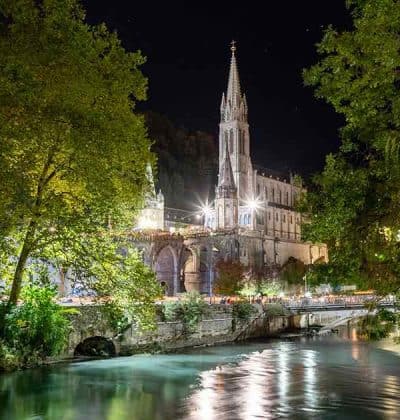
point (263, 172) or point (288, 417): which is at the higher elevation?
point (263, 172)

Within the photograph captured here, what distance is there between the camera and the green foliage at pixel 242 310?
2013 inches

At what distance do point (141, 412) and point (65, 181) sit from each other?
10569mm

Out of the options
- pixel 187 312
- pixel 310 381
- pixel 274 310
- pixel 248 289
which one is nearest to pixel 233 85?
pixel 248 289

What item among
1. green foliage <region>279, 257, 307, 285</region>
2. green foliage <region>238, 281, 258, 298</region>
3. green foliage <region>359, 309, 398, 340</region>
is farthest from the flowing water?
green foliage <region>279, 257, 307, 285</region>

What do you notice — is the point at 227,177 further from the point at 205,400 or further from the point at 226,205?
the point at 205,400

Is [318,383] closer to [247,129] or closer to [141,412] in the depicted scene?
[141,412]

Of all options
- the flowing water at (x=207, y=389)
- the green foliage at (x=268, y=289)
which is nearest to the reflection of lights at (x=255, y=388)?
the flowing water at (x=207, y=389)

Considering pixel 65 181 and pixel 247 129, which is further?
pixel 247 129

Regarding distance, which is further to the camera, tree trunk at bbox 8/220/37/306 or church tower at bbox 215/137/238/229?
church tower at bbox 215/137/238/229

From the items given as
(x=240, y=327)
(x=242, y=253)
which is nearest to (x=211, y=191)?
(x=242, y=253)

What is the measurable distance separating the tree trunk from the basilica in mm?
42989

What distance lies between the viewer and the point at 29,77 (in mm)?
20406

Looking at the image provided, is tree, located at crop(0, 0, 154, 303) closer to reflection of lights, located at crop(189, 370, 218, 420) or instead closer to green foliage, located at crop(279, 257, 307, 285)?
reflection of lights, located at crop(189, 370, 218, 420)

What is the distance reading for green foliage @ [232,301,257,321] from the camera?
5112 centimetres
